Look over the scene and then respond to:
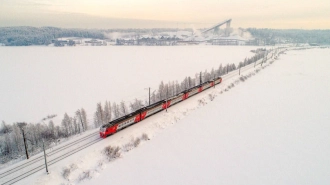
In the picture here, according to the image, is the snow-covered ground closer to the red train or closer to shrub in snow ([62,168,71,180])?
shrub in snow ([62,168,71,180])

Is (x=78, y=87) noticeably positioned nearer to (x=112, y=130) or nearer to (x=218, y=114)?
(x=112, y=130)

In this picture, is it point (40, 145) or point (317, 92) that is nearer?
point (40, 145)

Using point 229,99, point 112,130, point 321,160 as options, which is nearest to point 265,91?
point 229,99

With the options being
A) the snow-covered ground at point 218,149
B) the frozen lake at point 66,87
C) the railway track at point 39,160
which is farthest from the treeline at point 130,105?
the railway track at point 39,160

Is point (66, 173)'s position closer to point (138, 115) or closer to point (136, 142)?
point (136, 142)

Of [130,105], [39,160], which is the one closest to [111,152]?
[39,160]

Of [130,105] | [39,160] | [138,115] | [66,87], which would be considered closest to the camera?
[39,160]

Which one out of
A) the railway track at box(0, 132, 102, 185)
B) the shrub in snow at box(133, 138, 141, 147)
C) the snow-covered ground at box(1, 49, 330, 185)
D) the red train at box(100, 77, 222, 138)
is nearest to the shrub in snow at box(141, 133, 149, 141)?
the snow-covered ground at box(1, 49, 330, 185)
